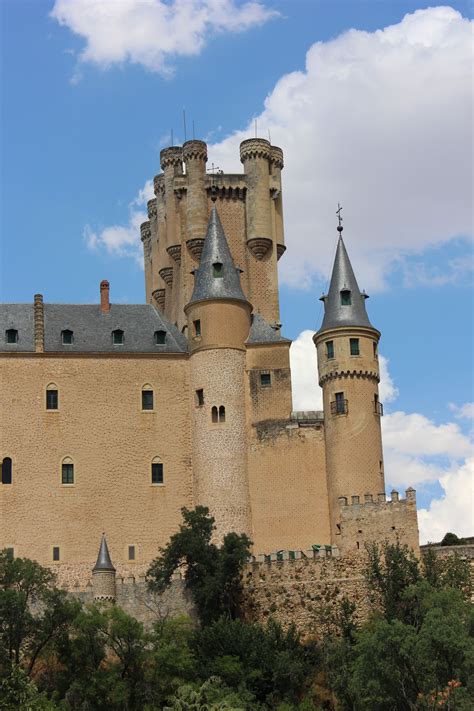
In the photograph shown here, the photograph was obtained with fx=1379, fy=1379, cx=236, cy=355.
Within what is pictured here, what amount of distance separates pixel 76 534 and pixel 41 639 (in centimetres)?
987

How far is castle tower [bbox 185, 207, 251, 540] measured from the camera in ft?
193

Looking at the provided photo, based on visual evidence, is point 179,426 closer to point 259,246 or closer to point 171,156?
point 259,246

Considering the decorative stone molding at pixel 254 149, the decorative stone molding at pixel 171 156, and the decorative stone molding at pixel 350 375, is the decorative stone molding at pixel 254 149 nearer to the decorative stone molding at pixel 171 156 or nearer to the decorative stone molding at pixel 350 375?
the decorative stone molding at pixel 171 156

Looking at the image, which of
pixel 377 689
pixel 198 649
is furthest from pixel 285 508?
pixel 377 689

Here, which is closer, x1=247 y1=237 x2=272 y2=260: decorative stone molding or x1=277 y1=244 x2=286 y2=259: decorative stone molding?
x1=247 y1=237 x2=272 y2=260: decorative stone molding

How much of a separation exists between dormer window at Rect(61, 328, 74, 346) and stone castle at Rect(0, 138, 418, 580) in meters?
0.07

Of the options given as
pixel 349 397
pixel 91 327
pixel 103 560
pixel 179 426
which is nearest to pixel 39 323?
pixel 91 327

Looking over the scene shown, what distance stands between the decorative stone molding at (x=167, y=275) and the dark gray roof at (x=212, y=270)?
14.6 ft

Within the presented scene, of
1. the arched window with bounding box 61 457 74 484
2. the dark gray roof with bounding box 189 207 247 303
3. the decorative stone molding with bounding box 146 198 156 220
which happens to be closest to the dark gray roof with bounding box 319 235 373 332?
the dark gray roof with bounding box 189 207 247 303

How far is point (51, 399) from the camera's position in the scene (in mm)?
59781

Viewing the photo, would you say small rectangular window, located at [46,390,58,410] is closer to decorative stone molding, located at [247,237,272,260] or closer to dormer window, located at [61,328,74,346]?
dormer window, located at [61,328,74,346]

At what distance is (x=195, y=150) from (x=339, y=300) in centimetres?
1178

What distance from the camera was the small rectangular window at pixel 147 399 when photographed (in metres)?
60.7

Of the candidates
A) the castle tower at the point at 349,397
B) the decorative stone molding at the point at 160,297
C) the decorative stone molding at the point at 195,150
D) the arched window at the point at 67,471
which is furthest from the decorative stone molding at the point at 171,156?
the arched window at the point at 67,471
